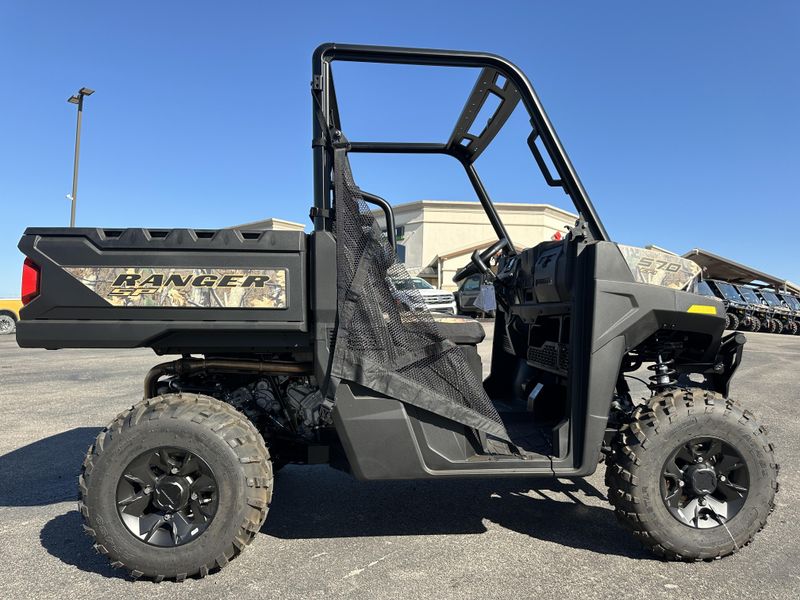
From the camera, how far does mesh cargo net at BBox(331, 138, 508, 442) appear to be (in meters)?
2.71

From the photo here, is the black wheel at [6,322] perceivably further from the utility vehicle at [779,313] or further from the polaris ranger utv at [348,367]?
the utility vehicle at [779,313]

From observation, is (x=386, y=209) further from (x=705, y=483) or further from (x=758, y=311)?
(x=758, y=311)

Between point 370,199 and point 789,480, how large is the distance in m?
4.02

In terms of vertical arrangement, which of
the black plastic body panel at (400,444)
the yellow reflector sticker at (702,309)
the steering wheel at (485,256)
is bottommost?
the black plastic body panel at (400,444)

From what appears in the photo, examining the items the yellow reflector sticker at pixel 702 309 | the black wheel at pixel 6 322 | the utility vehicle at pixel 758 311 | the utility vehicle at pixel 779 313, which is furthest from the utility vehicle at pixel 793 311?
the black wheel at pixel 6 322

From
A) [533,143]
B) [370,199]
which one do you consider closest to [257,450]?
[370,199]

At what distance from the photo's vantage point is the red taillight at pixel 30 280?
8.70 ft

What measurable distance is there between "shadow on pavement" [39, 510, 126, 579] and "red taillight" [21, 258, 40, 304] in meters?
1.41

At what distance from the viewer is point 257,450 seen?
2.74 meters

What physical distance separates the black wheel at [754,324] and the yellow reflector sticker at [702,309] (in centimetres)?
2559

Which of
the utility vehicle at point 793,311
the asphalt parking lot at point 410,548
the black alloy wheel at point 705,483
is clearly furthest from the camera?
the utility vehicle at point 793,311

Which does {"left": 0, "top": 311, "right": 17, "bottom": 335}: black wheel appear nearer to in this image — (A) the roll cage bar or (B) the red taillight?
(B) the red taillight

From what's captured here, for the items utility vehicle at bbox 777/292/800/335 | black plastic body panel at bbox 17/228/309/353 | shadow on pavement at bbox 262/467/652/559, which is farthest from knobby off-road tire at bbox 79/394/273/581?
utility vehicle at bbox 777/292/800/335

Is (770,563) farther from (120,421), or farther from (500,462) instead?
(120,421)
